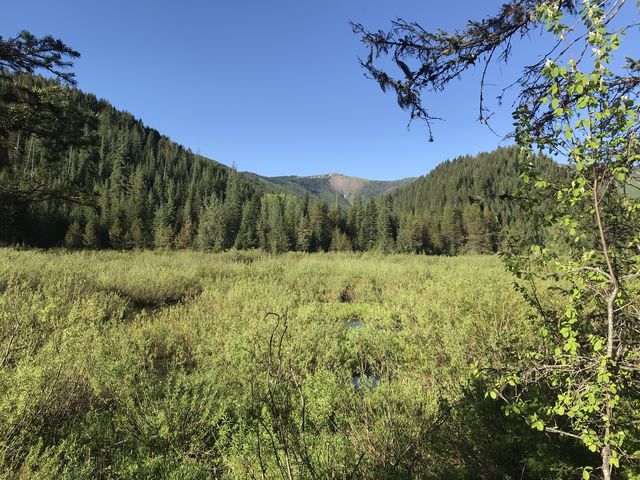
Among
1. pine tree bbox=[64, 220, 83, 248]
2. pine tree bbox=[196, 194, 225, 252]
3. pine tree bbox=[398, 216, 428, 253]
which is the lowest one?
pine tree bbox=[64, 220, 83, 248]

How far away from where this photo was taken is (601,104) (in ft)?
5.19

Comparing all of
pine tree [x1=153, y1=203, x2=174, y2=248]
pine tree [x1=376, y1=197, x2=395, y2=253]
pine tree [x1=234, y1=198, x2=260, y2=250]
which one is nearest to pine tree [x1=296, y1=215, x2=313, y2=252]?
pine tree [x1=234, y1=198, x2=260, y2=250]

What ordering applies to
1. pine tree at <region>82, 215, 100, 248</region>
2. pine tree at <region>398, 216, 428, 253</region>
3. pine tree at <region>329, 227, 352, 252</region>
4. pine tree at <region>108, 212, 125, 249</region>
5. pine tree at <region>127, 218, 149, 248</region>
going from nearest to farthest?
pine tree at <region>82, 215, 100, 248</region>
pine tree at <region>108, 212, 125, 249</region>
pine tree at <region>127, 218, 149, 248</region>
pine tree at <region>329, 227, 352, 252</region>
pine tree at <region>398, 216, 428, 253</region>

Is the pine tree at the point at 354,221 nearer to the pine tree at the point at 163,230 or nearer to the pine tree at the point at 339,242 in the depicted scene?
the pine tree at the point at 339,242

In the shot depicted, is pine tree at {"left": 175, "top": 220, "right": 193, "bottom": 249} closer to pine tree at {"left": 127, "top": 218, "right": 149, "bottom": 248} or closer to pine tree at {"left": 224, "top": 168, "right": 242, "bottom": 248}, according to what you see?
pine tree at {"left": 224, "top": 168, "right": 242, "bottom": 248}

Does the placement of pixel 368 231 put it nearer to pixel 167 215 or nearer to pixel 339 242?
pixel 339 242

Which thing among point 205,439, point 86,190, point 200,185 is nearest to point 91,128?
point 86,190

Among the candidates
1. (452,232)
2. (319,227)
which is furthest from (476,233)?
(319,227)

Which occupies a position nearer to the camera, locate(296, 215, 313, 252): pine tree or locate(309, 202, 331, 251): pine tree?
locate(296, 215, 313, 252): pine tree

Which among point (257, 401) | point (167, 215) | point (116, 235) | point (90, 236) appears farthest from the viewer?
point (167, 215)

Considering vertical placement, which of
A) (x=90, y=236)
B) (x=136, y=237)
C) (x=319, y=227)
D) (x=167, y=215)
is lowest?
(x=90, y=236)

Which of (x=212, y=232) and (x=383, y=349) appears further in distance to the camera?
(x=212, y=232)

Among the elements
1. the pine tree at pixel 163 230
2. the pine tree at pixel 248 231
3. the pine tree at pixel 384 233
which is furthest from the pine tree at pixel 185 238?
the pine tree at pixel 384 233

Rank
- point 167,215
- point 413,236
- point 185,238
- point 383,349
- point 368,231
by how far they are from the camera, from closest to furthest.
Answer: point 383,349 → point 185,238 → point 413,236 → point 167,215 → point 368,231
